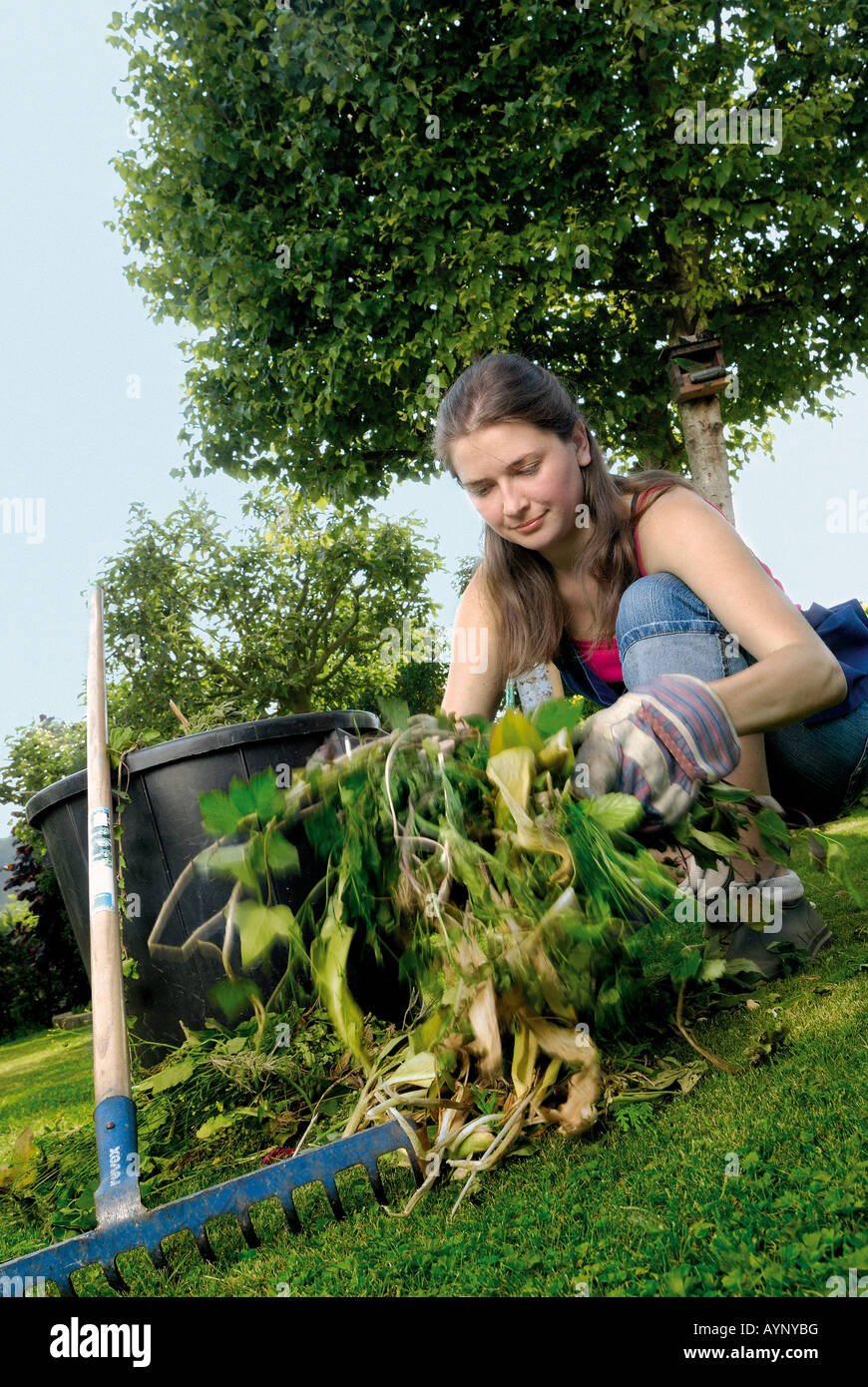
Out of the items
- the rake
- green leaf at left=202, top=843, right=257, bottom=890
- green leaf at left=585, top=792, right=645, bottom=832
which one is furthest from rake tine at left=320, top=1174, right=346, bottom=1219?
green leaf at left=585, top=792, right=645, bottom=832

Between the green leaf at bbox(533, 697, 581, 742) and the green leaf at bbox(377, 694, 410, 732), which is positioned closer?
the green leaf at bbox(533, 697, 581, 742)

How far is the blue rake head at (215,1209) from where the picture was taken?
4.08ft

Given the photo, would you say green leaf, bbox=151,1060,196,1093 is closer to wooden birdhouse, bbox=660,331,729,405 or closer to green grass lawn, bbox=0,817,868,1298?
green grass lawn, bbox=0,817,868,1298

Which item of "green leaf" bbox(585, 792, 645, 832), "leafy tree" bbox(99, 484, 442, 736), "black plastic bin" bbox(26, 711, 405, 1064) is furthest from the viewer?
"leafy tree" bbox(99, 484, 442, 736)

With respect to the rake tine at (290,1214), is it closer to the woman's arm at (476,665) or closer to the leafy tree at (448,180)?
the woman's arm at (476,665)

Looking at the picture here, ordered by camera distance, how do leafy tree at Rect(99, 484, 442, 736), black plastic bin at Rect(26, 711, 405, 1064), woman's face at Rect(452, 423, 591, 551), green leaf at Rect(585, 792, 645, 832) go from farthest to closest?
1. leafy tree at Rect(99, 484, 442, 736)
2. black plastic bin at Rect(26, 711, 405, 1064)
3. woman's face at Rect(452, 423, 591, 551)
4. green leaf at Rect(585, 792, 645, 832)

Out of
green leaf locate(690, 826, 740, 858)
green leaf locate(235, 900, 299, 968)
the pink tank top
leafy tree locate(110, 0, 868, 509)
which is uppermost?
leafy tree locate(110, 0, 868, 509)

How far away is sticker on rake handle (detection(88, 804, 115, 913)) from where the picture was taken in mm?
1827

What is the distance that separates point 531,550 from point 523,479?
33 centimetres

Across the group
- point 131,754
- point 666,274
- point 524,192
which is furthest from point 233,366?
point 131,754

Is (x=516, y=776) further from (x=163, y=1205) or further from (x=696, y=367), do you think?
(x=696, y=367)

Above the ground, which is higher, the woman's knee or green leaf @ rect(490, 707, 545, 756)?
the woman's knee

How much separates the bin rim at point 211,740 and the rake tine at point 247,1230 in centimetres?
117
